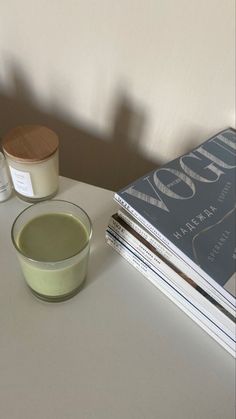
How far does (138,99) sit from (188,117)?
0.10 metres

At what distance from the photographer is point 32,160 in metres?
0.54

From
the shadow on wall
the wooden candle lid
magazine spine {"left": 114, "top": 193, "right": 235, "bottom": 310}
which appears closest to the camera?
magazine spine {"left": 114, "top": 193, "right": 235, "bottom": 310}

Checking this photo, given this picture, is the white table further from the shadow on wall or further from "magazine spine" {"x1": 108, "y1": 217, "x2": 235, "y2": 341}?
the shadow on wall

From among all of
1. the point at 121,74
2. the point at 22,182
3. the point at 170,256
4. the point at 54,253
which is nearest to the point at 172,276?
the point at 170,256

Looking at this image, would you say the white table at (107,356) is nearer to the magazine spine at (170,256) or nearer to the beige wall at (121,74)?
the magazine spine at (170,256)

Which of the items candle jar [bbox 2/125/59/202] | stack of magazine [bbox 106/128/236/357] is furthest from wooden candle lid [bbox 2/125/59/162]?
stack of magazine [bbox 106/128/236/357]

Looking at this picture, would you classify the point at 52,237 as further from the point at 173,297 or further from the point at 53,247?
the point at 173,297

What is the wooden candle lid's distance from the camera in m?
0.54

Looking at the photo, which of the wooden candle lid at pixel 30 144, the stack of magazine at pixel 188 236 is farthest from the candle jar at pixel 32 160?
the stack of magazine at pixel 188 236

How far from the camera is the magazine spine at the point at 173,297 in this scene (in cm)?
48

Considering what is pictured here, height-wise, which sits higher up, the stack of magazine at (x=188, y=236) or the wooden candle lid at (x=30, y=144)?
the wooden candle lid at (x=30, y=144)

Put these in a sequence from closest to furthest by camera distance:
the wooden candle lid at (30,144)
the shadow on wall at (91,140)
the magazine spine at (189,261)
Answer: the magazine spine at (189,261)
the wooden candle lid at (30,144)
the shadow on wall at (91,140)

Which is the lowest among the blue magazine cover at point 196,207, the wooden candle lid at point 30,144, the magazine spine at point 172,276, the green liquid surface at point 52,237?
the magazine spine at point 172,276

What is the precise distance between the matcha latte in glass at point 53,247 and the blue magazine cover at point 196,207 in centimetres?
7
